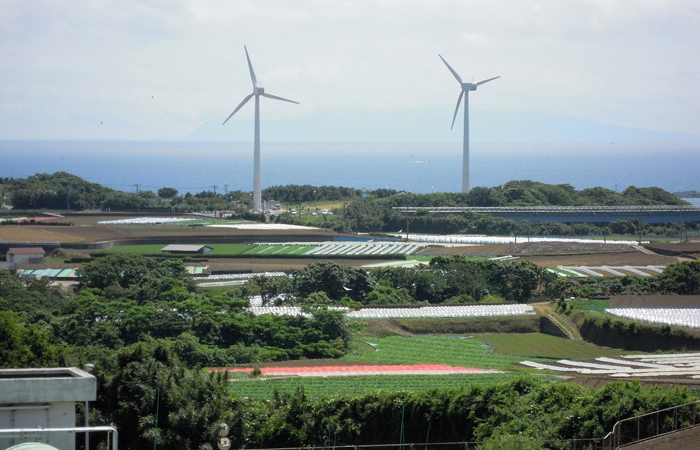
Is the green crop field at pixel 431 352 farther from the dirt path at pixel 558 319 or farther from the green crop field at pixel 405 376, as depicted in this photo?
the dirt path at pixel 558 319

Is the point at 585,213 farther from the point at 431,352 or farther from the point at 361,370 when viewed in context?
the point at 361,370

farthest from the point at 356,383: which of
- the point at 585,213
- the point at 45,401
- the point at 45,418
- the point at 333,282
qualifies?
the point at 585,213

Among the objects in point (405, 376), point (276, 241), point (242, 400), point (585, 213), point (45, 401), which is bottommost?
point (405, 376)

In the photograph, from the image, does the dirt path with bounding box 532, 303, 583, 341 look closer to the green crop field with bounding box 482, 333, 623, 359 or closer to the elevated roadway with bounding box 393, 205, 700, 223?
the green crop field with bounding box 482, 333, 623, 359

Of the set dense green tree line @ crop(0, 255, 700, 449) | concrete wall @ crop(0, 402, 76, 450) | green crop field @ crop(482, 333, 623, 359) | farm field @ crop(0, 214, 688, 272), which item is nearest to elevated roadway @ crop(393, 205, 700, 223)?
farm field @ crop(0, 214, 688, 272)

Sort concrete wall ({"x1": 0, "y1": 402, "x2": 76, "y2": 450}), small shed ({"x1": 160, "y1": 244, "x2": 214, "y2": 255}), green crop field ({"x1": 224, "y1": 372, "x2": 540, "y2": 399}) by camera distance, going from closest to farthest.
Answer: concrete wall ({"x1": 0, "y1": 402, "x2": 76, "y2": 450})
green crop field ({"x1": 224, "y1": 372, "x2": 540, "y2": 399})
small shed ({"x1": 160, "y1": 244, "x2": 214, "y2": 255})

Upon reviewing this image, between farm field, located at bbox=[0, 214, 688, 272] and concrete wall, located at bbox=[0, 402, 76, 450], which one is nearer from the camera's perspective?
concrete wall, located at bbox=[0, 402, 76, 450]

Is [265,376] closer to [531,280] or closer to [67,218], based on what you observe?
[531,280]
